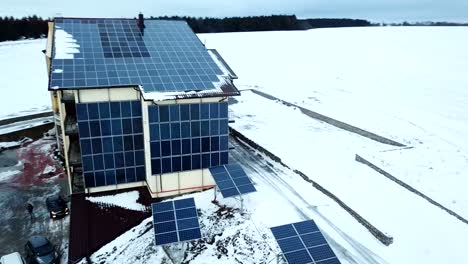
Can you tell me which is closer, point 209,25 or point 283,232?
point 283,232

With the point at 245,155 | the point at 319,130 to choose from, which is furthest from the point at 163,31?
the point at 319,130

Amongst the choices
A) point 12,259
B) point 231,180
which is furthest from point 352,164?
point 12,259

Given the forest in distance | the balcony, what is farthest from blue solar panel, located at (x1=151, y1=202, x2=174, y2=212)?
the forest in distance

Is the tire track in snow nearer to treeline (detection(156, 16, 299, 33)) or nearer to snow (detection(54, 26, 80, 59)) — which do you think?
snow (detection(54, 26, 80, 59))

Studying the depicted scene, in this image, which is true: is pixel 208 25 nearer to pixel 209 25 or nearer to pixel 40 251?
pixel 209 25

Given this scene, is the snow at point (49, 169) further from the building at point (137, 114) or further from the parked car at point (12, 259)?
the parked car at point (12, 259)

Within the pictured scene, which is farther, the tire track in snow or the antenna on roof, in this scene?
the antenna on roof
